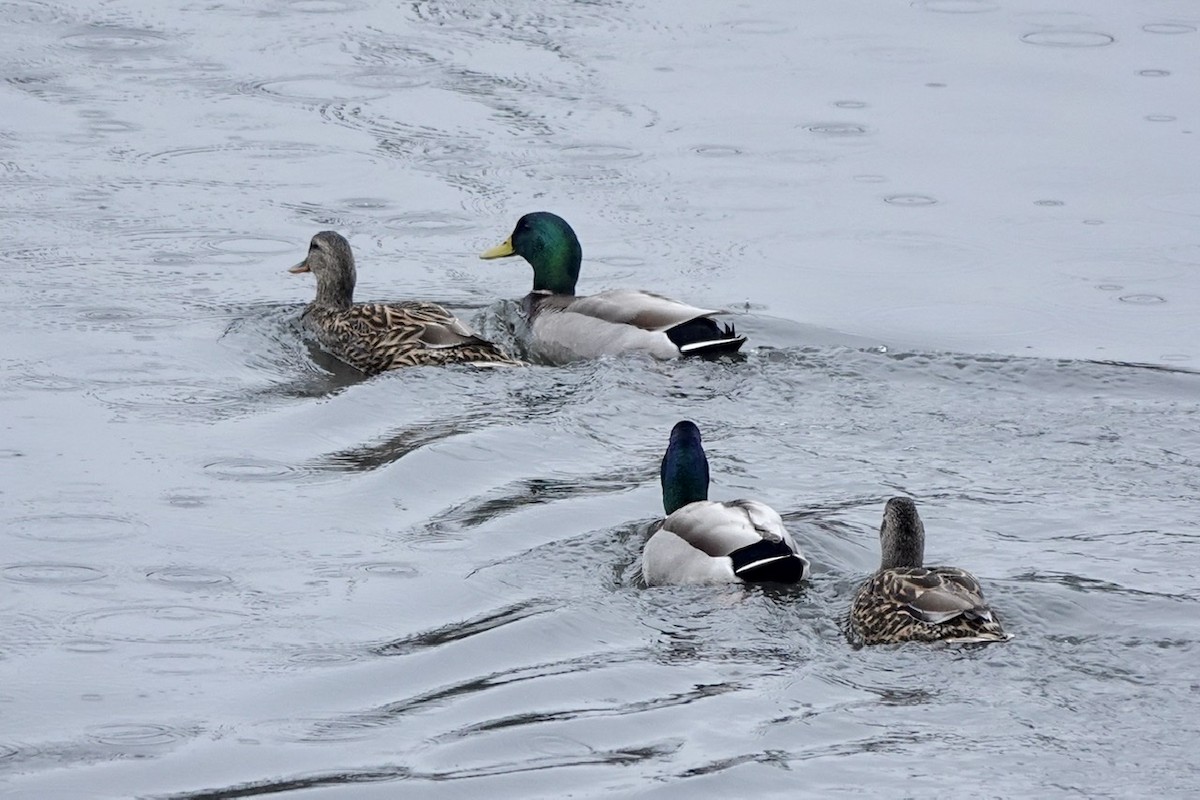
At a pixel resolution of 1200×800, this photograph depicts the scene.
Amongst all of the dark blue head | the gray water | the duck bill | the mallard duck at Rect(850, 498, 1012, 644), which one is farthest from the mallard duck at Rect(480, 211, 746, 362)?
the mallard duck at Rect(850, 498, 1012, 644)

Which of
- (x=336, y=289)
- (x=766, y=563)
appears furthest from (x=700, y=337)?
(x=766, y=563)

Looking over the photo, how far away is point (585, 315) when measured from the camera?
1180 cm

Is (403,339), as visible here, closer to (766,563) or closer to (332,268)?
(332,268)

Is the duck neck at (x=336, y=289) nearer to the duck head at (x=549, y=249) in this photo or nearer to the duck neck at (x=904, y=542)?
the duck head at (x=549, y=249)

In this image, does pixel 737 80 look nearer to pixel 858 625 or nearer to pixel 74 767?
pixel 858 625

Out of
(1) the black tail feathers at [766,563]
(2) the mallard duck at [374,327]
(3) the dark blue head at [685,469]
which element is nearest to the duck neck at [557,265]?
(2) the mallard duck at [374,327]

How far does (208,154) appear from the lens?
14.8 meters

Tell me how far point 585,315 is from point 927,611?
4863mm

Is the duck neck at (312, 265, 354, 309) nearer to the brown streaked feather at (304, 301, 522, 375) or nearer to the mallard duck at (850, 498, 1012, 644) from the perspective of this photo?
the brown streaked feather at (304, 301, 522, 375)

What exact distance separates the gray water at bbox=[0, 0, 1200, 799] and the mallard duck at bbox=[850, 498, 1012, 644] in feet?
0.31

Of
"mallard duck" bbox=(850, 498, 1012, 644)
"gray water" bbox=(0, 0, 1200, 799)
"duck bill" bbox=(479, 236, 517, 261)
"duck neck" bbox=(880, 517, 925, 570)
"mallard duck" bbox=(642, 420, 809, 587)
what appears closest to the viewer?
"gray water" bbox=(0, 0, 1200, 799)

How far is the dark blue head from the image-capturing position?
873 centimetres

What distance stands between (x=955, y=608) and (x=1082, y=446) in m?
2.57

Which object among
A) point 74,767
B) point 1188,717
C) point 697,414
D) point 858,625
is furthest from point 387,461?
point 1188,717
